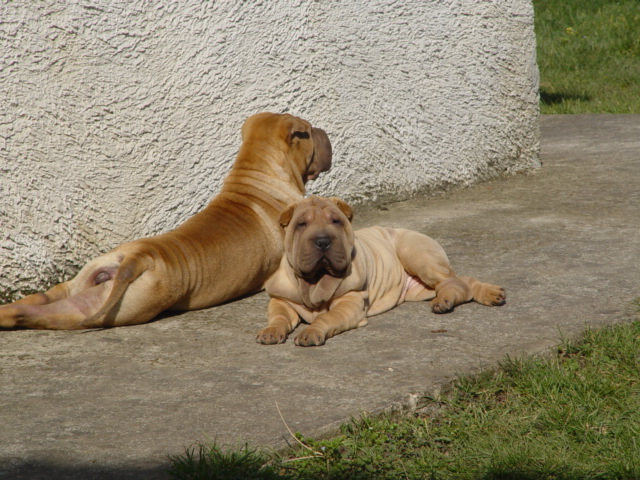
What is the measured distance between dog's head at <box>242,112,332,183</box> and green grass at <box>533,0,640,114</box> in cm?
691

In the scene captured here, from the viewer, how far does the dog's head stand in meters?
5.28

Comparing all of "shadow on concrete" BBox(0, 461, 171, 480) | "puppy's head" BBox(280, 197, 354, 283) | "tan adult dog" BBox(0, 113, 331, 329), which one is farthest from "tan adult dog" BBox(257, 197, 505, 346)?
"shadow on concrete" BBox(0, 461, 171, 480)

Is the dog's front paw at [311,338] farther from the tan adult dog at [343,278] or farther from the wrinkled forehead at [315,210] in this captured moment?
the wrinkled forehead at [315,210]

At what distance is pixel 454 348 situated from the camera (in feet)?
13.2

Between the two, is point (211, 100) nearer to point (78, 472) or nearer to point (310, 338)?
point (310, 338)

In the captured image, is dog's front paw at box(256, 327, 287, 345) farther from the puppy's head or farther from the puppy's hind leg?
the puppy's hind leg

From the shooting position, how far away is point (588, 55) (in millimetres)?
14812

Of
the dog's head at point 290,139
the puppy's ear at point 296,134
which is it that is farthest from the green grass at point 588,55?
the puppy's ear at point 296,134

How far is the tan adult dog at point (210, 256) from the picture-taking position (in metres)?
4.50

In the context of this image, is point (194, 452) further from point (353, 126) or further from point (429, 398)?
point (353, 126)

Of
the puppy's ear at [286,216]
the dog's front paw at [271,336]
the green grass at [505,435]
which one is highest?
the puppy's ear at [286,216]

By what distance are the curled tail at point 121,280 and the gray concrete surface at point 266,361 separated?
138mm

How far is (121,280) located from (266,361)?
0.93 m

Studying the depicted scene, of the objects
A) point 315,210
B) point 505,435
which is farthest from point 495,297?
point 505,435
